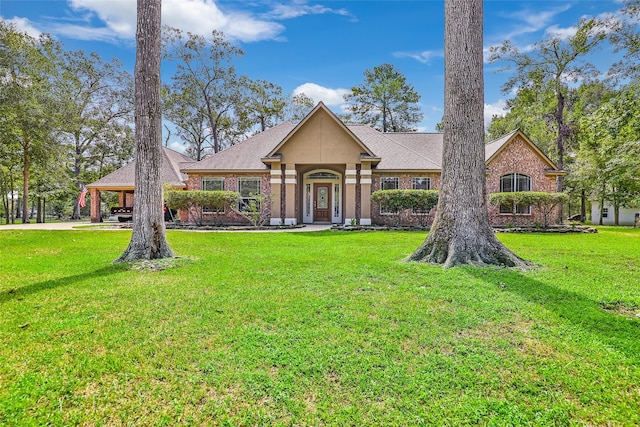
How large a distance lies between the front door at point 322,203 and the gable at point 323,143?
8.66 ft

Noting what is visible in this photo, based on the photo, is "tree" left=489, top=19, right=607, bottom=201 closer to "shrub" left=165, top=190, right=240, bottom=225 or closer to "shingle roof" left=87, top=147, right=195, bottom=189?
"shrub" left=165, top=190, right=240, bottom=225

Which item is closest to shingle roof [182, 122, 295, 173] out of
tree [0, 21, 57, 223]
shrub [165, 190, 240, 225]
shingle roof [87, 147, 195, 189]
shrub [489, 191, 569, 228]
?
shrub [165, 190, 240, 225]

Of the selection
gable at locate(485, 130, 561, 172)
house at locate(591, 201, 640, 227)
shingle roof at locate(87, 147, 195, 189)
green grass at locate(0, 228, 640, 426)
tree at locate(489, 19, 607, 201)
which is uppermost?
tree at locate(489, 19, 607, 201)

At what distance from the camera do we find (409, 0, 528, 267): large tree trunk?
7.11 m

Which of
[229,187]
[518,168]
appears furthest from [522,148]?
[229,187]

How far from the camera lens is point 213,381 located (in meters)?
2.65

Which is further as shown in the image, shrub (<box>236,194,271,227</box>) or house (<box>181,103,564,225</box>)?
house (<box>181,103,564,225</box>)

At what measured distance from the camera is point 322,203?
20.3m

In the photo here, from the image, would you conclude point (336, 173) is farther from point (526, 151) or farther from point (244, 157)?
point (526, 151)

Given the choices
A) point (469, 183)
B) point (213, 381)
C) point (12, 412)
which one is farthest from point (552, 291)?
point (12, 412)

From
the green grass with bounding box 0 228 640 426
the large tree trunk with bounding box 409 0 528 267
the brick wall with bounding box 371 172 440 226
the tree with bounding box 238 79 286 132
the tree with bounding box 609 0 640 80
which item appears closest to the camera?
the green grass with bounding box 0 228 640 426

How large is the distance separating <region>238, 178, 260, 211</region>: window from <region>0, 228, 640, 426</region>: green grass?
13508 mm

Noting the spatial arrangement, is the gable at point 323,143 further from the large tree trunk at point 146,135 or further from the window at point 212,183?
the large tree trunk at point 146,135

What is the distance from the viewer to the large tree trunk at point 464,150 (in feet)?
23.3
